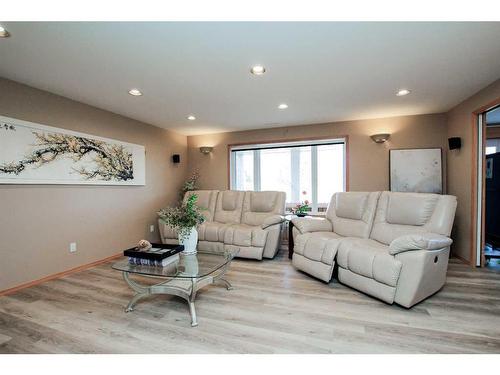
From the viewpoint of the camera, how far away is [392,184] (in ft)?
12.9

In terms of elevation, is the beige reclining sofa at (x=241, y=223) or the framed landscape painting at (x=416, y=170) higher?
the framed landscape painting at (x=416, y=170)

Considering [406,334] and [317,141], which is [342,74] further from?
[406,334]

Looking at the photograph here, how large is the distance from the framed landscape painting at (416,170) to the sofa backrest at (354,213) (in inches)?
48.0

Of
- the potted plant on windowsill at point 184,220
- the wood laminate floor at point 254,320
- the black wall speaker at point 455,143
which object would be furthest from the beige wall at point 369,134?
the potted plant on windowsill at point 184,220

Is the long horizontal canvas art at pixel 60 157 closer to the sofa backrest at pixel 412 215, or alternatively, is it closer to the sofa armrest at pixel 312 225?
the sofa armrest at pixel 312 225

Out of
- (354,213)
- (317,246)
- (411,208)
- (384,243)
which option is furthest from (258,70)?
(384,243)

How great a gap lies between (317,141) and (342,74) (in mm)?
2040

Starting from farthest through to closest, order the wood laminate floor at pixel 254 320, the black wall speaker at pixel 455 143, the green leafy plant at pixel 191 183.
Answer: the green leafy plant at pixel 191 183, the black wall speaker at pixel 455 143, the wood laminate floor at pixel 254 320

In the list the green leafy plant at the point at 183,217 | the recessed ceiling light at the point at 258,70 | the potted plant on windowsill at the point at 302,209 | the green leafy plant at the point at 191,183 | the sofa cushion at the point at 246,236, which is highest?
the recessed ceiling light at the point at 258,70

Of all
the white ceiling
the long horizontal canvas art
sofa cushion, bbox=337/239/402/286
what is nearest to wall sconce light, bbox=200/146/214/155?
the long horizontal canvas art

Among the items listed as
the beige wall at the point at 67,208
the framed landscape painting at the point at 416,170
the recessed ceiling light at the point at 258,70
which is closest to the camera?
the recessed ceiling light at the point at 258,70

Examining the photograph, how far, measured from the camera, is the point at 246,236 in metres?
3.46

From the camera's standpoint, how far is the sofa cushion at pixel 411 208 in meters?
2.54

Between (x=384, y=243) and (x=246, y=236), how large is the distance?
178cm
